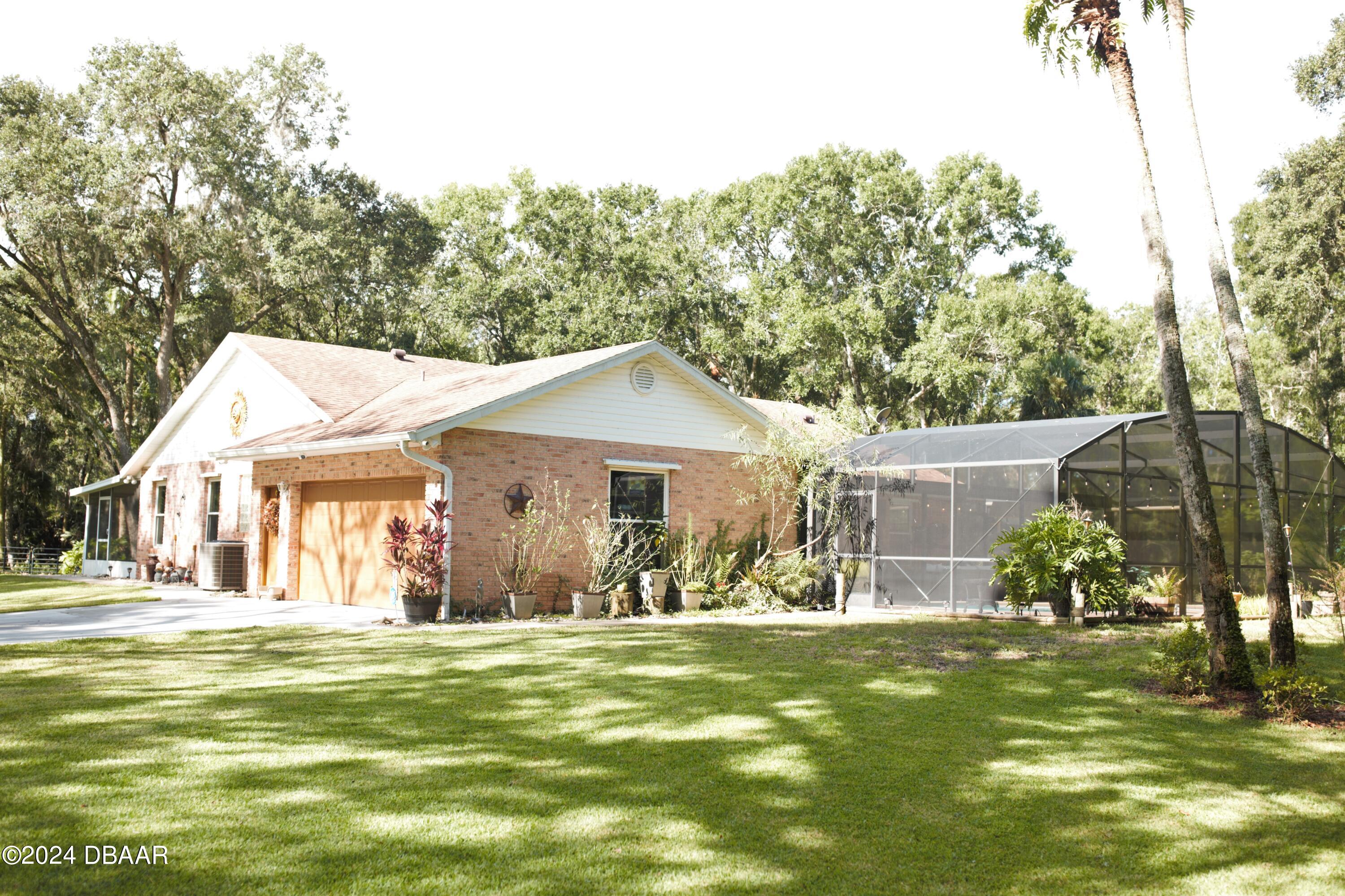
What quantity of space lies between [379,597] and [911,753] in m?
11.7

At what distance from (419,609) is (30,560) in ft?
78.0

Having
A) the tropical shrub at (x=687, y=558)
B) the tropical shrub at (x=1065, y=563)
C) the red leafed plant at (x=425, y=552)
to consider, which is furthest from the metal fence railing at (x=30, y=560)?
the tropical shrub at (x=1065, y=563)

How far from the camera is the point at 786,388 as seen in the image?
1425 inches

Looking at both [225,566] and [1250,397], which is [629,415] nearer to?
[225,566]

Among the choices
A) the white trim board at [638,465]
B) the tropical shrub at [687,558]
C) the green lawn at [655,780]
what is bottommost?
the green lawn at [655,780]

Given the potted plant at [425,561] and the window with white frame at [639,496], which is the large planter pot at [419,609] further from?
the window with white frame at [639,496]

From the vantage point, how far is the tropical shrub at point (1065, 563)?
13961 millimetres

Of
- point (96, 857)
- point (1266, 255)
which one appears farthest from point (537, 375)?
point (1266, 255)

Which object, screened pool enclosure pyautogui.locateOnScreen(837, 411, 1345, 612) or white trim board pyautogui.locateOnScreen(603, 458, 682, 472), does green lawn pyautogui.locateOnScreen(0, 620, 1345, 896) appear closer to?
screened pool enclosure pyautogui.locateOnScreen(837, 411, 1345, 612)

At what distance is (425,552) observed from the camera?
46.4ft

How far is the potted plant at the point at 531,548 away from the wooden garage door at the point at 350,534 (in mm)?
1515

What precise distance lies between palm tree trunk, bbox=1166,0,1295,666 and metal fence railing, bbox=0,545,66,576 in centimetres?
3155

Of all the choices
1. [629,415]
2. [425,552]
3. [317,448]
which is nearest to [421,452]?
[425,552]

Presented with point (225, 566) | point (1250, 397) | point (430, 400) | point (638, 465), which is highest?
point (430, 400)
